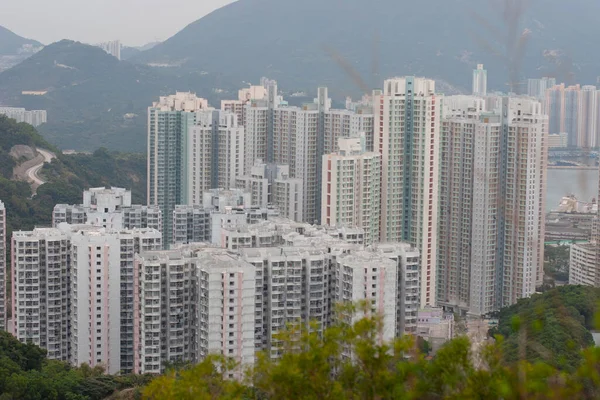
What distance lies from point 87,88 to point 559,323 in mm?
21023

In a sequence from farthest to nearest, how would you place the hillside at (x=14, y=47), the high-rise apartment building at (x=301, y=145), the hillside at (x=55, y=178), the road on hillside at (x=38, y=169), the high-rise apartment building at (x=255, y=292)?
the hillside at (x=14, y=47) → the road on hillside at (x=38, y=169) → the hillside at (x=55, y=178) → the high-rise apartment building at (x=301, y=145) → the high-rise apartment building at (x=255, y=292)

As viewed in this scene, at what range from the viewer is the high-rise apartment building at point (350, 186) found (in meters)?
10.5

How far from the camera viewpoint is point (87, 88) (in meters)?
26.6

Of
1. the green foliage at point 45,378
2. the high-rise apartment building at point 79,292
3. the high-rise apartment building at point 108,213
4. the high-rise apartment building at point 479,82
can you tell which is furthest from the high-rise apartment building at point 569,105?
the high-rise apartment building at point 108,213

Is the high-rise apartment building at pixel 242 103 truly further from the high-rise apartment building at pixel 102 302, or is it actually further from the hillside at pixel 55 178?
the high-rise apartment building at pixel 102 302

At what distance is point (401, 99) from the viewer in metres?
10.9

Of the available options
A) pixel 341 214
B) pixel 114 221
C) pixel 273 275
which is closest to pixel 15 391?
pixel 273 275

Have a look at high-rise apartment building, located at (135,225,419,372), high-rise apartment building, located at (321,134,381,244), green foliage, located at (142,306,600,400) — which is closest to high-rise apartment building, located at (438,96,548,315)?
high-rise apartment building, located at (321,134,381,244)

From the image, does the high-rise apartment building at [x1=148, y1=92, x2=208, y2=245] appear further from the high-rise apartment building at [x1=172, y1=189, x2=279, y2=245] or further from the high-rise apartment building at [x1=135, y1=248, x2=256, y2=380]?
the high-rise apartment building at [x1=135, y1=248, x2=256, y2=380]

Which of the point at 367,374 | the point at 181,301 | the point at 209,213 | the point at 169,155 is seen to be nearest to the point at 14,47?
the point at 169,155

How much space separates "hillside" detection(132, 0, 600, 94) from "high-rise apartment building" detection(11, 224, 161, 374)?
315 centimetres

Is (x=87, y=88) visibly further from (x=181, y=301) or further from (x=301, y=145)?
(x=181, y=301)

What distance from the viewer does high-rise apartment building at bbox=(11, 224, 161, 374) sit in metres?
8.12

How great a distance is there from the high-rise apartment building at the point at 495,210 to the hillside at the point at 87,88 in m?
A: 13.0
